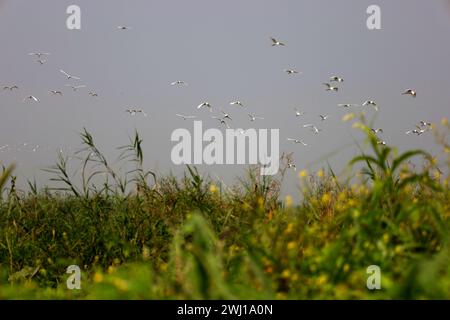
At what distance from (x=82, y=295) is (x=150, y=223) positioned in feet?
7.34

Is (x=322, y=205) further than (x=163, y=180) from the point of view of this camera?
No

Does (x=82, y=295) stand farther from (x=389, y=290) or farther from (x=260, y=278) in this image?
(x=389, y=290)

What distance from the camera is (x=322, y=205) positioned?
23.9 ft

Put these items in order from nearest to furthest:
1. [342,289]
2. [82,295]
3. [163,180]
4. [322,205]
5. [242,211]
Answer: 1. [342,289]
2. [82,295]
3. [242,211]
4. [322,205]
5. [163,180]

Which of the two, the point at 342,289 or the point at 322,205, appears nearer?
the point at 342,289

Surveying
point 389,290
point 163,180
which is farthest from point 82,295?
point 163,180

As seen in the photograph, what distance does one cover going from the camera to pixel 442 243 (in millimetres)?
4086

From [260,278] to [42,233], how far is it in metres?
4.90

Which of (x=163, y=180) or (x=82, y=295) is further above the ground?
(x=163, y=180)

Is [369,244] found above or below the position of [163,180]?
below

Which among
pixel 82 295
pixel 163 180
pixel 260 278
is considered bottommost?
pixel 82 295
